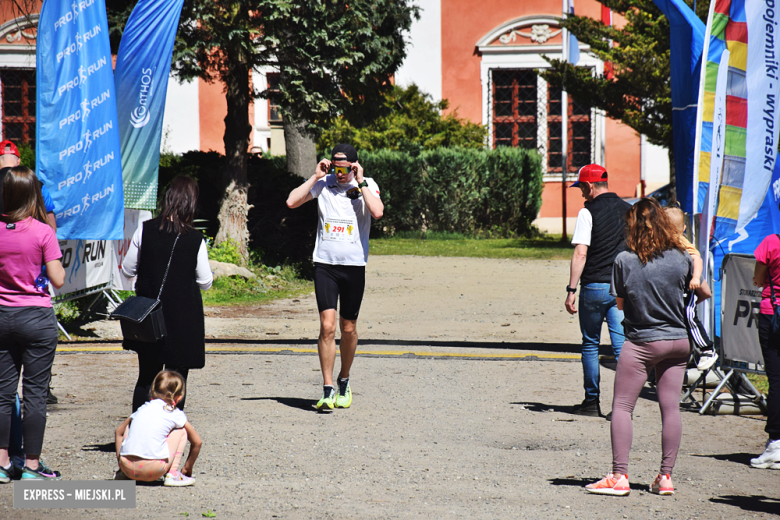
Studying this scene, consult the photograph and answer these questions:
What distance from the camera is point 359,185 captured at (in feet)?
20.9

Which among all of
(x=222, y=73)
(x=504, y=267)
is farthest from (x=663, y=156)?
(x=222, y=73)

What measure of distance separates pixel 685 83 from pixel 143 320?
221 inches

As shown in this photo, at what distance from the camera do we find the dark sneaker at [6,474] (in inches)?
178

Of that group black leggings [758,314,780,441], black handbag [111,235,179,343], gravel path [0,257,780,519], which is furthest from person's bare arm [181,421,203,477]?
black leggings [758,314,780,441]

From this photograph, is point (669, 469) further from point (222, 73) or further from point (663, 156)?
point (663, 156)

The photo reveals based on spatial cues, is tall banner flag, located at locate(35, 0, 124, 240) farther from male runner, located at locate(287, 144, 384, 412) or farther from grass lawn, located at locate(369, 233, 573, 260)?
grass lawn, located at locate(369, 233, 573, 260)

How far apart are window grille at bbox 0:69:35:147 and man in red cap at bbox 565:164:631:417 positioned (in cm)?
2044

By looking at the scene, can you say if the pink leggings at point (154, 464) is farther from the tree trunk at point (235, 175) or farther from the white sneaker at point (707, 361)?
the tree trunk at point (235, 175)

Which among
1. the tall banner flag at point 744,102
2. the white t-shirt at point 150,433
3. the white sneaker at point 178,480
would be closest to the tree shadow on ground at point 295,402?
the white sneaker at point 178,480

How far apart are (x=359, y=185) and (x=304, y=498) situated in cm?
268

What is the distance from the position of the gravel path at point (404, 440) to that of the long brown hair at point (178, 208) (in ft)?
4.53

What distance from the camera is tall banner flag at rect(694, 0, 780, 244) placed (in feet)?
23.5

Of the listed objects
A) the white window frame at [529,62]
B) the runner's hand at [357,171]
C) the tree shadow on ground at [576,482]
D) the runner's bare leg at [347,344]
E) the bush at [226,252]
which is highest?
the white window frame at [529,62]

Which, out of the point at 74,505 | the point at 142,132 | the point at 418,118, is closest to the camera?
the point at 74,505
